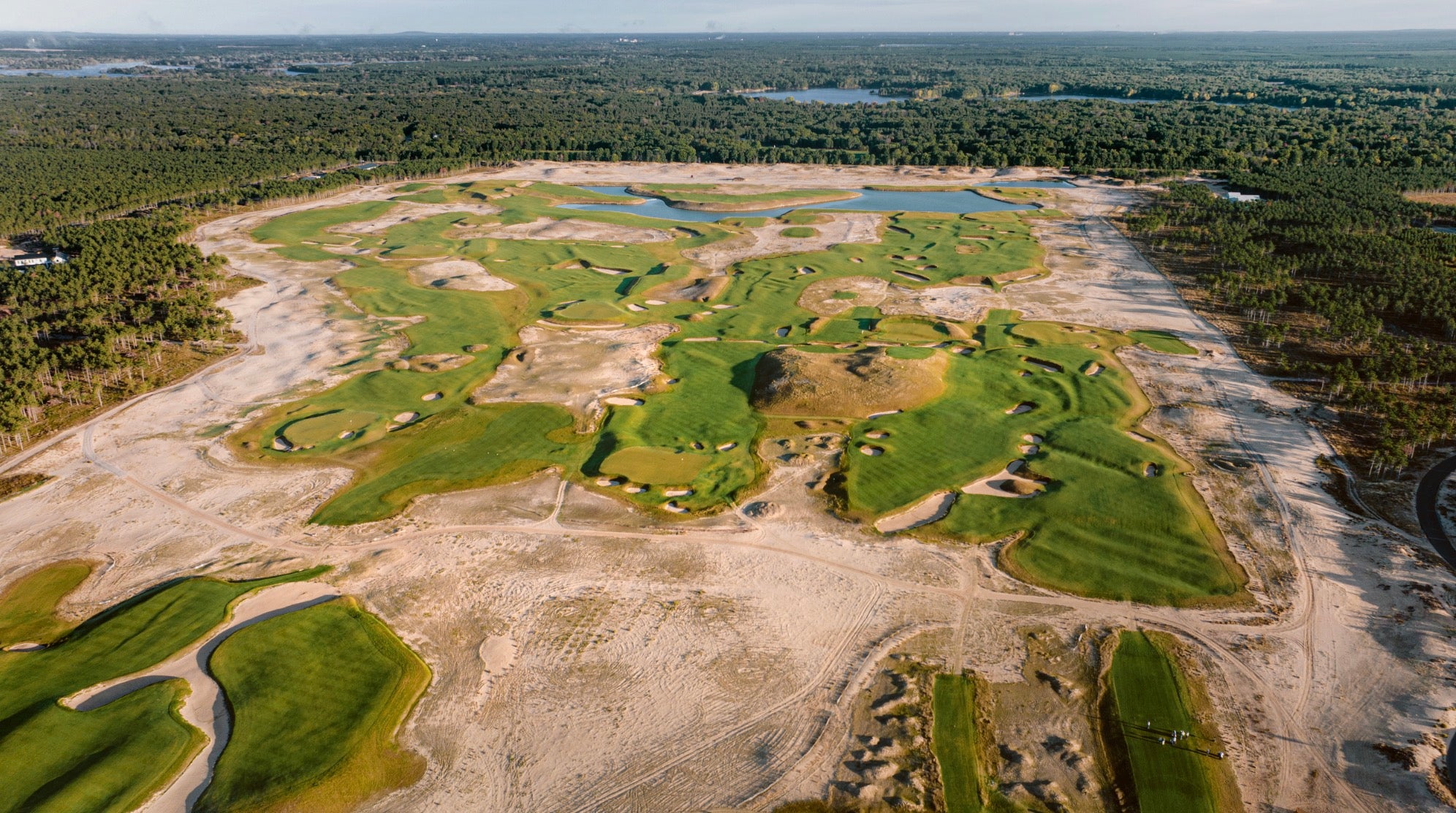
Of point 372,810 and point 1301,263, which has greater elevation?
point 1301,263

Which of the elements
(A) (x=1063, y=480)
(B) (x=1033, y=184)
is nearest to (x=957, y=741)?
(A) (x=1063, y=480)

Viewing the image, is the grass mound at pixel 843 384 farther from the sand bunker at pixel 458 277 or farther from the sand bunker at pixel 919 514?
the sand bunker at pixel 458 277

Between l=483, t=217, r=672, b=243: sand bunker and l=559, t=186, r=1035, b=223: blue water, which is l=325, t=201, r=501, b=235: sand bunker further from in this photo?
l=559, t=186, r=1035, b=223: blue water

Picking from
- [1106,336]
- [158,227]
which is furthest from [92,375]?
[1106,336]

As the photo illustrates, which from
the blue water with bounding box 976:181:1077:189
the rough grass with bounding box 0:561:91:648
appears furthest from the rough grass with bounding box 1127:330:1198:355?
the blue water with bounding box 976:181:1077:189

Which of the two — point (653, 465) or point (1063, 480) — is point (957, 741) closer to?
point (1063, 480)

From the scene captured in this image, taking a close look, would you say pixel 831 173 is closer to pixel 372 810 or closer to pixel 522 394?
pixel 522 394

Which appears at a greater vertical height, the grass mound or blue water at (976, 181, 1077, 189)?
blue water at (976, 181, 1077, 189)
